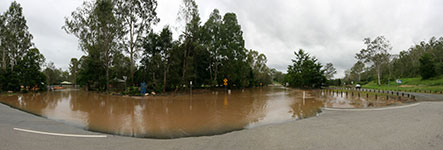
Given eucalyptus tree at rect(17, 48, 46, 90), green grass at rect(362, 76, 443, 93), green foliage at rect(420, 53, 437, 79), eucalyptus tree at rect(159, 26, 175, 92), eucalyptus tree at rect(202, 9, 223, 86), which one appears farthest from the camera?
green foliage at rect(420, 53, 437, 79)

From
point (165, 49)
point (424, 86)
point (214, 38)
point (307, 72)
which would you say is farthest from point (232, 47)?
point (424, 86)

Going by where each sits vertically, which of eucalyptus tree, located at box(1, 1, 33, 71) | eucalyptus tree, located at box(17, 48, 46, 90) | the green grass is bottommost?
the green grass

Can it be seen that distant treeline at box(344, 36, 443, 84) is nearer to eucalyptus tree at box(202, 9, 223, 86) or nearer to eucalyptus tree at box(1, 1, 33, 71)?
eucalyptus tree at box(202, 9, 223, 86)

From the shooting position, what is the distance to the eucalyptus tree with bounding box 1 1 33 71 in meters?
23.6

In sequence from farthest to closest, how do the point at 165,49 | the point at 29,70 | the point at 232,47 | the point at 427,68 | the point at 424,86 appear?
the point at 427,68 → the point at 424,86 → the point at 232,47 → the point at 29,70 → the point at 165,49

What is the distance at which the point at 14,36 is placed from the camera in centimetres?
2400

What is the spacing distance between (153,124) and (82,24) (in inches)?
1001

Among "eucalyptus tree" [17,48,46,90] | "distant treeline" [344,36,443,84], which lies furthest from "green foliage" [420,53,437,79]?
"eucalyptus tree" [17,48,46,90]

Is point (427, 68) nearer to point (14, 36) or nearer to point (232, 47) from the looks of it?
point (232, 47)

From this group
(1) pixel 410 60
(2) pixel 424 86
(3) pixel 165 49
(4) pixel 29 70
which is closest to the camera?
(3) pixel 165 49

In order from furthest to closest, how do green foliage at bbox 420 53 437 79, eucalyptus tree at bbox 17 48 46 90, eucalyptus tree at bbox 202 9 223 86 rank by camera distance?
green foliage at bbox 420 53 437 79
eucalyptus tree at bbox 202 9 223 86
eucalyptus tree at bbox 17 48 46 90

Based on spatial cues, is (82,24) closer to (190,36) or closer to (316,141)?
(190,36)

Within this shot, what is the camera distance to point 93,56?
26.3 metres

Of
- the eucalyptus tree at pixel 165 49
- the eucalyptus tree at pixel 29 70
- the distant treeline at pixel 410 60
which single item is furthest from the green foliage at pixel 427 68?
the eucalyptus tree at pixel 29 70
